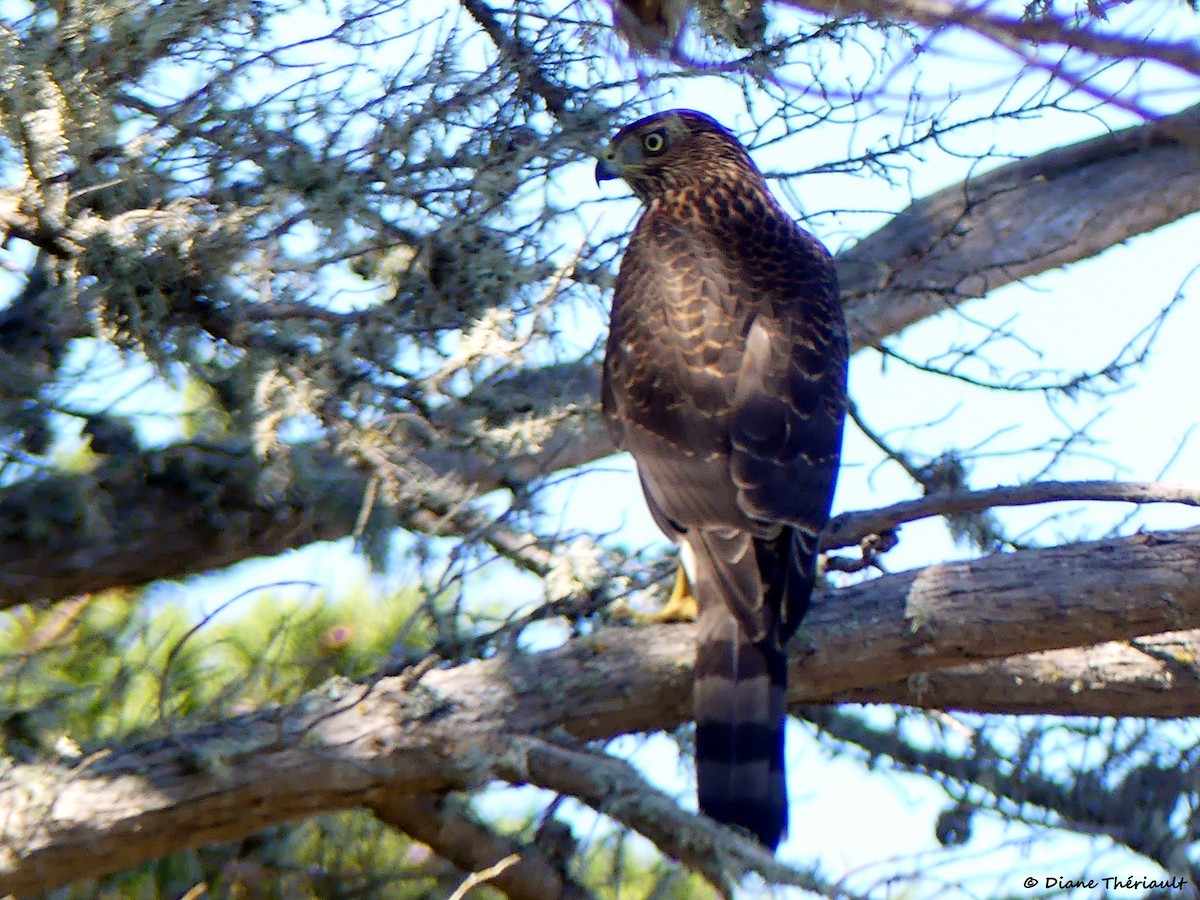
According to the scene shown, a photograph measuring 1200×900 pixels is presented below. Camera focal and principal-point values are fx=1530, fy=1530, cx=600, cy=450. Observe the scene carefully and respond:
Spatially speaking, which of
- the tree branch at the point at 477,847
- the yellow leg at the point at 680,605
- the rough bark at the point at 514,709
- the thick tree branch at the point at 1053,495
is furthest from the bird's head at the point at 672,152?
the tree branch at the point at 477,847

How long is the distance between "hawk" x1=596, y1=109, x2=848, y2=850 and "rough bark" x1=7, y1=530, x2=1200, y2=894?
14 cm

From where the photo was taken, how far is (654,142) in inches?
185

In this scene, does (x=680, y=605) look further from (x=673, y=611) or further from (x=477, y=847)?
(x=477, y=847)

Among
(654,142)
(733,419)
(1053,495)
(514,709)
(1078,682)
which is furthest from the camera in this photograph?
(654,142)

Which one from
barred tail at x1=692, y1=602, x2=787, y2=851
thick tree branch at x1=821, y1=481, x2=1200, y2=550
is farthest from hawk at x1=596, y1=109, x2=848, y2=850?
thick tree branch at x1=821, y1=481, x2=1200, y2=550

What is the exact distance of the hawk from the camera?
127 inches

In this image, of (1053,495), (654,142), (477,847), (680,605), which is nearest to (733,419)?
(680,605)

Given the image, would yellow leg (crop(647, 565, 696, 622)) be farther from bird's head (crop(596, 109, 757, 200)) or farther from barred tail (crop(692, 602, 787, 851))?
bird's head (crop(596, 109, 757, 200))

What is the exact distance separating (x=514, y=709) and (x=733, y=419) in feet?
3.10

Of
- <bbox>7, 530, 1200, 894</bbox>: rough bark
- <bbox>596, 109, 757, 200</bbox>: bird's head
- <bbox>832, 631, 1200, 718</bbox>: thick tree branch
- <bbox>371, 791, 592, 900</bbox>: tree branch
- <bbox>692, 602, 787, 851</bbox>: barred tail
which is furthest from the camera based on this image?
<bbox>596, 109, 757, 200</bbox>: bird's head

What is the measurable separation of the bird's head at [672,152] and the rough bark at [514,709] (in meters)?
1.72

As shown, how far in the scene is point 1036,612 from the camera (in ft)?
10.6

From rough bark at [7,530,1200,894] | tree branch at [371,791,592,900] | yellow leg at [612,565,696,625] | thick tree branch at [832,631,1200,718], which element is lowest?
tree branch at [371,791,592,900]

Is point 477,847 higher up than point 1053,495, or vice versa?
point 1053,495
